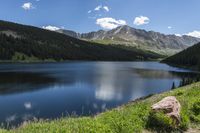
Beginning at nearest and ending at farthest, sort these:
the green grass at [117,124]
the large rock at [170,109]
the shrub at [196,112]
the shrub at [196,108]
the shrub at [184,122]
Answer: the green grass at [117,124] < the large rock at [170,109] < the shrub at [184,122] < the shrub at [196,112] < the shrub at [196,108]

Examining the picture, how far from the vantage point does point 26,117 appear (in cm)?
4188

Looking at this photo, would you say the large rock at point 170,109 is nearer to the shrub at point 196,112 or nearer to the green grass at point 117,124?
the green grass at point 117,124

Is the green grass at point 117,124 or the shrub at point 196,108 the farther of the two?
the shrub at point 196,108

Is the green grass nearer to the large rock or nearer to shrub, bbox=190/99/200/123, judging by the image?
shrub, bbox=190/99/200/123

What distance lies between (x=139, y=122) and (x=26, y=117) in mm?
30532

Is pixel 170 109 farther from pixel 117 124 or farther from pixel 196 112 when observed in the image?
pixel 196 112

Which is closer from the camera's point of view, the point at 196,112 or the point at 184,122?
the point at 184,122

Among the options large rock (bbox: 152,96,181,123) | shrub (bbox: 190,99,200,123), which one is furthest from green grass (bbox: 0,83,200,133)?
large rock (bbox: 152,96,181,123)

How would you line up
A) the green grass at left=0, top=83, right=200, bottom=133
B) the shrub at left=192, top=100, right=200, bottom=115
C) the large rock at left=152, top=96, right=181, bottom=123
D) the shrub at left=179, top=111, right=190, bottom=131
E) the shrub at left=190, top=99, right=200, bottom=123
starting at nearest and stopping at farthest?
the green grass at left=0, top=83, right=200, bottom=133 < the large rock at left=152, top=96, right=181, bottom=123 < the shrub at left=179, top=111, right=190, bottom=131 < the shrub at left=190, top=99, right=200, bottom=123 < the shrub at left=192, top=100, right=200, bottom=115

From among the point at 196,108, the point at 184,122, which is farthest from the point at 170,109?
the point at 196,108

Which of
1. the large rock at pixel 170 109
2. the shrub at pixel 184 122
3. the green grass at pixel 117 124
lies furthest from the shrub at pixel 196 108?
the large rock at pixel 170 109

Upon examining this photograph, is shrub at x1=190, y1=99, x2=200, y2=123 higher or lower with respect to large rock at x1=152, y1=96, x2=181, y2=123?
lower

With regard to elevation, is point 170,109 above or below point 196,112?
above

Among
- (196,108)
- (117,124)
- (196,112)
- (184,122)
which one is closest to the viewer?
(117,124)
